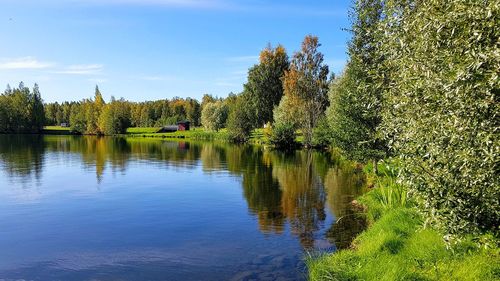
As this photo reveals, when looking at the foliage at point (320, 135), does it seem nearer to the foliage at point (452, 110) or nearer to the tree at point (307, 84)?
the tree at point (307, 84)

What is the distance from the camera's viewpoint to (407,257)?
589 inches

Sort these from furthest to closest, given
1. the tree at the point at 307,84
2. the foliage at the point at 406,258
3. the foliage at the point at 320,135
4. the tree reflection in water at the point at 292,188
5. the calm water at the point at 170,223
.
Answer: the tree at the point at 307,84
the foliage at the point at 320,135
the tree reflection in water at the point at 292,188
the calm water at the point at 170,223
the foliage at the point at 406,258

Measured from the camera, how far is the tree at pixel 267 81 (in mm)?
104856

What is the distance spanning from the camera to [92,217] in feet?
91.5

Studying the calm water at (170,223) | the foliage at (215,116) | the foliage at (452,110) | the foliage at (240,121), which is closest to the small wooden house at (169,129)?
the foliage at (215,116)

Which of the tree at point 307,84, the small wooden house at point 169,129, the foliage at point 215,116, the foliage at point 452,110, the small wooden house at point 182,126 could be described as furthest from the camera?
the small wooden house at point 169,129

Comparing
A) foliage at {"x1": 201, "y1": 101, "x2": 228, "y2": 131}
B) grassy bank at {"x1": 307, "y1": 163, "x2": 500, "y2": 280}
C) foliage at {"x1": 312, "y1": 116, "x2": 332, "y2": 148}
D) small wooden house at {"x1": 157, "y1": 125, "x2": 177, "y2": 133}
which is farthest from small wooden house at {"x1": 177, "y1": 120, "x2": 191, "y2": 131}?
grassy bank at {"x1": 307, "y1": 163, "x2": 500, "y2": 280}

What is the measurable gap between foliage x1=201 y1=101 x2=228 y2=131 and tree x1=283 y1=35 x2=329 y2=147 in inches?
2159

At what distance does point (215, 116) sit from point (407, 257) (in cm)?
12695

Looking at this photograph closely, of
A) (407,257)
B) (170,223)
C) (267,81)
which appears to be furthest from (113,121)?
(407,257)

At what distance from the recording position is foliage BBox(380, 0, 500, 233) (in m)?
9.12

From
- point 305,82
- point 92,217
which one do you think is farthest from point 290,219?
point 305,82

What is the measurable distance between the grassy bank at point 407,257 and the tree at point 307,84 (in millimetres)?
66380

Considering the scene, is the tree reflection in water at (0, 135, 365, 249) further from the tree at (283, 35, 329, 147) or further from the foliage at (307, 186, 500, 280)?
the tree at (283, 35, 329, 147)
